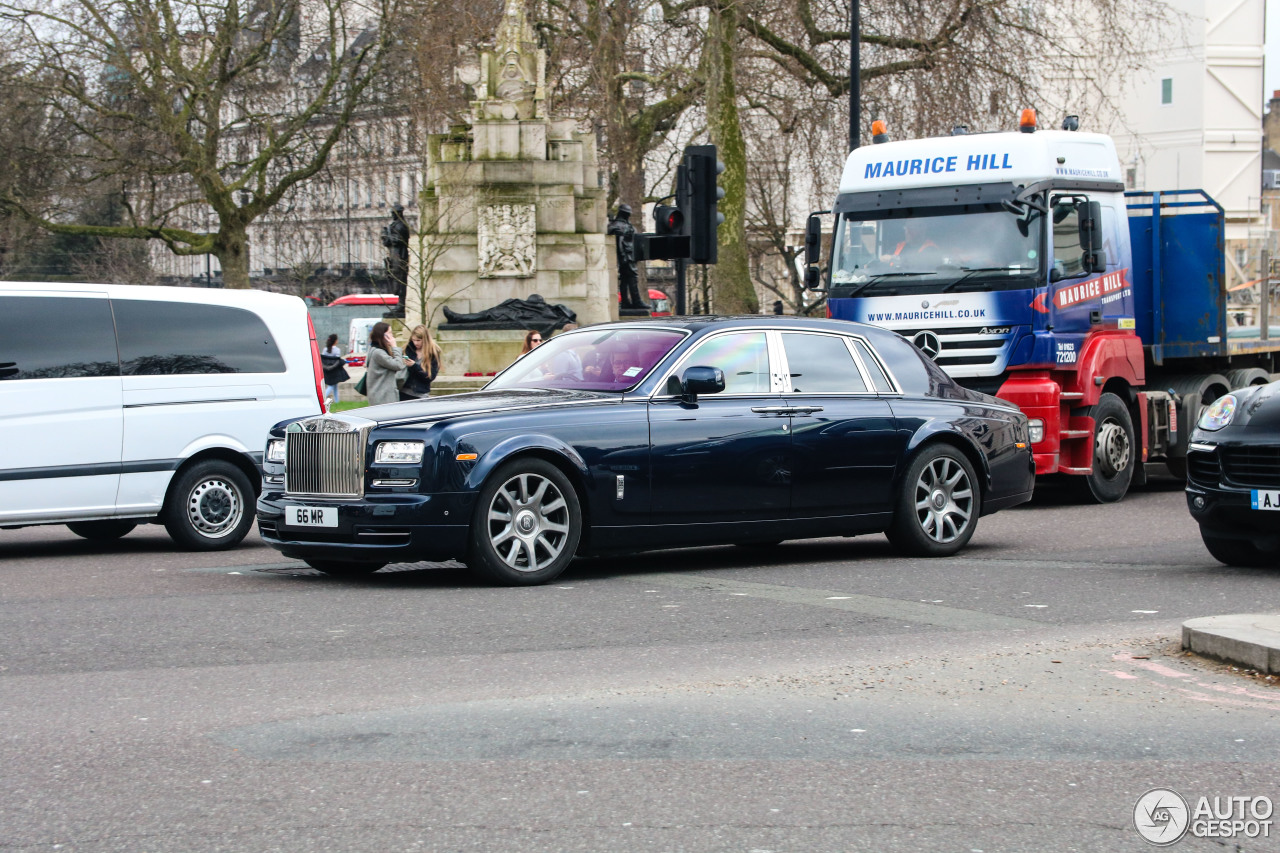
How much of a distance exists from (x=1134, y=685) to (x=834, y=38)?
2754 centimetres

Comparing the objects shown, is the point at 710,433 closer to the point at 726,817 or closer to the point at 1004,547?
the point at 1004,547

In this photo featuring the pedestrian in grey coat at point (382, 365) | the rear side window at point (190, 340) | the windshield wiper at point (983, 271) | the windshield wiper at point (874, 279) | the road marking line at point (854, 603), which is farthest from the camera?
the pedestrian in grey coat at point (382, 365)

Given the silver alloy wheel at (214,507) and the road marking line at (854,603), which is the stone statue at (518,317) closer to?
the silver alloy wheel at (214,507)

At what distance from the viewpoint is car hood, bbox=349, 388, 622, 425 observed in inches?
360

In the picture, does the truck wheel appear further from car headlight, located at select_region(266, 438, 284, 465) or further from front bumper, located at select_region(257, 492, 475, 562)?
car headlight, located at select_region(266, 438, 284, 465)

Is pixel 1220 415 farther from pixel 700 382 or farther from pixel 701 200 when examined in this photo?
pixel 701 200

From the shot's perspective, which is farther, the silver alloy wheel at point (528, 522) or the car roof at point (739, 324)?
the car roof at point (739, 324)

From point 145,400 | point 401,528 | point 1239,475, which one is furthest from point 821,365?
point 145,400

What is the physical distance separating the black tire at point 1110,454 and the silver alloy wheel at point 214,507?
7.76m

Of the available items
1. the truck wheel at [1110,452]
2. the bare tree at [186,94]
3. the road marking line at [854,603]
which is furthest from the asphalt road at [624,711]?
the bare tree at [186,94]

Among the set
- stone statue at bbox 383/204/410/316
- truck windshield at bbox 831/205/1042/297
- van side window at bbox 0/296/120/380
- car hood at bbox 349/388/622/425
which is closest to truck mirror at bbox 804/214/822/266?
truck windshield at bbox 831/205/1042/297

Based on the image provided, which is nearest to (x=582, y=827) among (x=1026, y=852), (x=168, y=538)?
(x=1026, y=852)

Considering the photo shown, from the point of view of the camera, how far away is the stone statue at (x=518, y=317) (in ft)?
87.9

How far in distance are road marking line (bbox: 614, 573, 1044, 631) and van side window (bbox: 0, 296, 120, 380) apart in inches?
169
